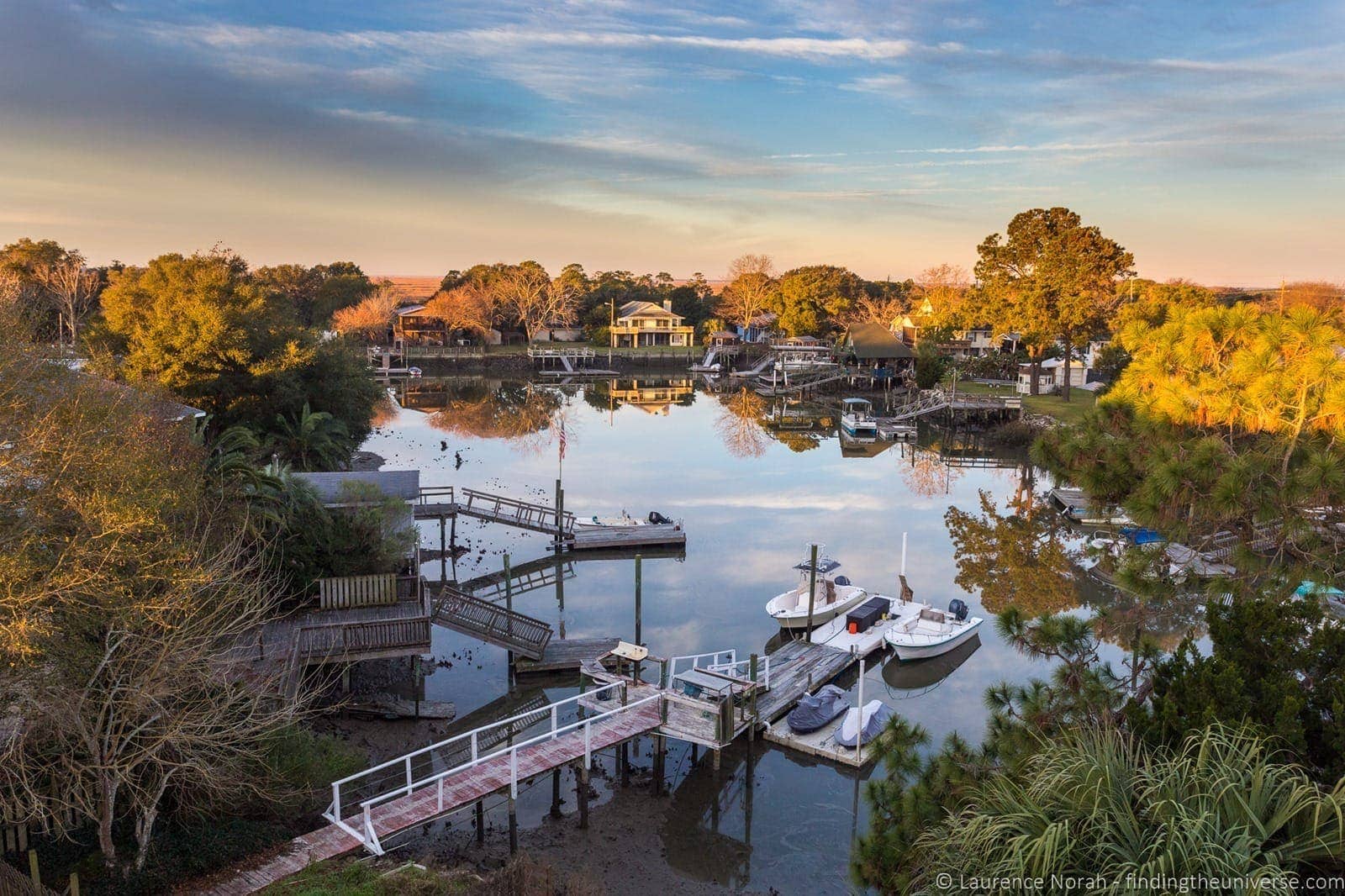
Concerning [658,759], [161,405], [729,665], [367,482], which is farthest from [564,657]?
[161,405]

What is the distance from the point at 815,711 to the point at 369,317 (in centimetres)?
8988

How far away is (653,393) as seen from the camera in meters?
78.3

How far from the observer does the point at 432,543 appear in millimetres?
→ 30516

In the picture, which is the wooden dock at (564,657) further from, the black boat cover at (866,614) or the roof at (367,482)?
the roof at (367,482)

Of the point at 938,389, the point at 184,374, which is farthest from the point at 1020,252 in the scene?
the point at 184,374

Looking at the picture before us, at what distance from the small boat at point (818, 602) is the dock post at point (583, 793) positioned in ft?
30.1

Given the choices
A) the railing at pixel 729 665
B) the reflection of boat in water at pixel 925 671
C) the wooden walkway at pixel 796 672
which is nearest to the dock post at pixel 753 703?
the railing at pixel 729 665

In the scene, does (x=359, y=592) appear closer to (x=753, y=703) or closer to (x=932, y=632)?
(x=753, y=703)

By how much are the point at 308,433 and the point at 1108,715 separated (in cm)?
3220

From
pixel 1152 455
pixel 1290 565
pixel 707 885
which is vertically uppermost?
pixel 1152 455

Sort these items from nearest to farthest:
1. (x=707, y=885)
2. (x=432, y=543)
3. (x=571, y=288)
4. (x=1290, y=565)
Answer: (x=1290, y=565), (x=707, y=885), (x=432, y=543), (x=571, y=288)

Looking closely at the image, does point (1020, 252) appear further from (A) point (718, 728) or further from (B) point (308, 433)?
(A) point (718, 728)

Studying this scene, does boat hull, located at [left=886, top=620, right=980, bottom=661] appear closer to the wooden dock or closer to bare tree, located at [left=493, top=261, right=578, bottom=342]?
the wooden dock

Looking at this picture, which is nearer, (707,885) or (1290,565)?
(1290,565)
